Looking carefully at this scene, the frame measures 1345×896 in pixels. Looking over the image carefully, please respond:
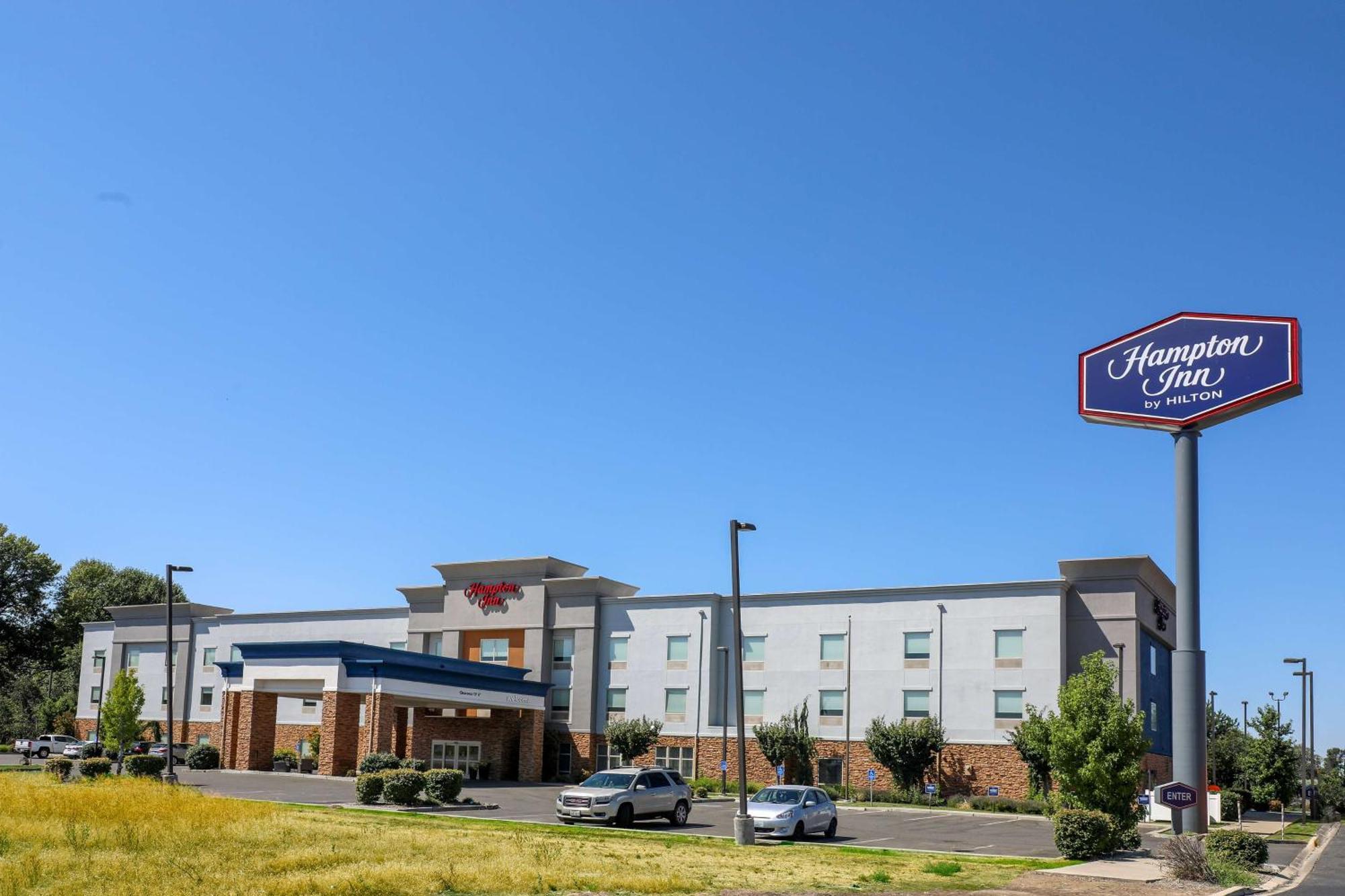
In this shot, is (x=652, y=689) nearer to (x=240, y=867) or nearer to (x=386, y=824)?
(x=386, y=824)

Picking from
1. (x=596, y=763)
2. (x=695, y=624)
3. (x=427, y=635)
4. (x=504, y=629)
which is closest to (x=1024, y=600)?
(x=695, y=624)

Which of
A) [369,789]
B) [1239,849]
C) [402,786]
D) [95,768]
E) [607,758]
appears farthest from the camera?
[607,758]

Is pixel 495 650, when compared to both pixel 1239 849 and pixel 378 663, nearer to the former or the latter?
pixel 378 663

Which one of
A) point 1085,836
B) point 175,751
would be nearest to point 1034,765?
point 1085,836

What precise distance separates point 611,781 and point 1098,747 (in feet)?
45.0

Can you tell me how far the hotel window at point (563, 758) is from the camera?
6838 cm

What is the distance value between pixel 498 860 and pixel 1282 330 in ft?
79.2

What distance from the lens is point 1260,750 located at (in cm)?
6888

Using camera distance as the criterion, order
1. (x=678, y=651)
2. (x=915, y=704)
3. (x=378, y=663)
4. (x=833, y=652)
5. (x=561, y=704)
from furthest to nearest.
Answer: (x=561, y=704), (x=678, y=651), (x=833, y=652), (x=915, y=704), (x=378, y=663)

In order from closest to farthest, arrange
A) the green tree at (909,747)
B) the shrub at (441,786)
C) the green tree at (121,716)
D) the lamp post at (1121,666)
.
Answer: the shrub at (441,786) < the lamp post at (1121,666) < the green tree at (909,747) < the green tree at (121,716)

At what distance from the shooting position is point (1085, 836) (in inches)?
1158

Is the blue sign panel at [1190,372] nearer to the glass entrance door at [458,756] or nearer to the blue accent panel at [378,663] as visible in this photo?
the blue accent panel at [378,663]

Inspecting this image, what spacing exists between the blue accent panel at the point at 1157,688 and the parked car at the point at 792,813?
86.2 ft

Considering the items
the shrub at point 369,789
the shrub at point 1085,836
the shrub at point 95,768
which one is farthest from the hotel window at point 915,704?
the shrub at point 95,768
